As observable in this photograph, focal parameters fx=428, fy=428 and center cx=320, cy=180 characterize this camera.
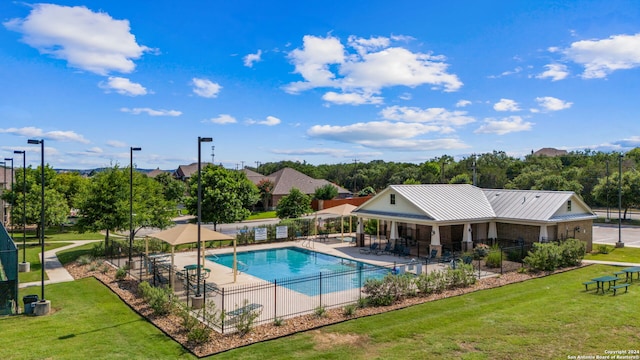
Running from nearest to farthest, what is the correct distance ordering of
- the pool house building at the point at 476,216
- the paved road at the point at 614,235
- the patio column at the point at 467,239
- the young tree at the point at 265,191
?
the pool house building at the point at 476,216
the patio column at the point at 467,239
the paved road at the point at 614,235
the young tree at the point at 265,191

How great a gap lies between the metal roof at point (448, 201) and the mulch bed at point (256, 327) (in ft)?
22.6

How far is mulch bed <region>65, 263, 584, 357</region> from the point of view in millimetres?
12555

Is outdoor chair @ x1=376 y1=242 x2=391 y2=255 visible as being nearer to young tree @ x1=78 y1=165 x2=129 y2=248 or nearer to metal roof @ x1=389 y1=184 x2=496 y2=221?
metal roof @ x1=389 y1=184 x2=496 y2=221

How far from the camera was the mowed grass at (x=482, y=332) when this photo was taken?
1173 centimetres

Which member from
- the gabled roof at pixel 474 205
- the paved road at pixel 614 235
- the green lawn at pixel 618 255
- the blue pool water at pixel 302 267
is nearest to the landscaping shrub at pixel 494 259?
the gabled roof at pixel 474 205

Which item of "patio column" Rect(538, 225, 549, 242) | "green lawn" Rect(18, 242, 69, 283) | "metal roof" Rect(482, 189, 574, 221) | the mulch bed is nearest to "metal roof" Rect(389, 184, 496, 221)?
"metal roof" Rect(482, 189, 574, 221)

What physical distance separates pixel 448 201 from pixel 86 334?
2280 cm

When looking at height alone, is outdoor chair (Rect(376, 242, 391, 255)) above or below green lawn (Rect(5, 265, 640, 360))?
above

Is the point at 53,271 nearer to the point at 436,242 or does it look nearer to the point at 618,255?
the point at 436,242

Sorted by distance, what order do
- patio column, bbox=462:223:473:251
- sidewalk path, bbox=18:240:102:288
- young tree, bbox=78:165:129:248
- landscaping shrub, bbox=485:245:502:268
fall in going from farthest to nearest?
patio column, bbox=462:223:473:251 < young tree, bbox=78:165:129:248 < landscaping shrub, bbox=485:245:502:268 < sidewalk path, bbox=18:240:102:288

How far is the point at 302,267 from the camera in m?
26.5

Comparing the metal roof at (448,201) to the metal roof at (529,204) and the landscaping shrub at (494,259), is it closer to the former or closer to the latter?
the metal roof at (529,204)

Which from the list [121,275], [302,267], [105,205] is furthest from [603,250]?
[105,205]

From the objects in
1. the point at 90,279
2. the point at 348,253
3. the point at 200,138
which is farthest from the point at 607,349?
the point at 90,279
